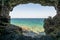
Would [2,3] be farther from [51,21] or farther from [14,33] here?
[51,21]

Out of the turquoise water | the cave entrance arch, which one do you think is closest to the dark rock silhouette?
the cave entrance arch

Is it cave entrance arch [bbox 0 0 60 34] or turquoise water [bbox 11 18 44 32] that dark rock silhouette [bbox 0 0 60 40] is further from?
turquoise water [bbox 11 18 44 32]

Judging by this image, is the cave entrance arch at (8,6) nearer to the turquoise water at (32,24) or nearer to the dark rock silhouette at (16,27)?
the dark rock silhouette at (16,27)

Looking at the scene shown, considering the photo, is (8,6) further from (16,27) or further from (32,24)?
(32,24)

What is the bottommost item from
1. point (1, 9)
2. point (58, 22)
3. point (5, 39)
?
point (5, 39)

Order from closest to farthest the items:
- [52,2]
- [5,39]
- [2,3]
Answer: [5,39] < [2,3] < [52,2]

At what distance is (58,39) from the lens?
7492 mm

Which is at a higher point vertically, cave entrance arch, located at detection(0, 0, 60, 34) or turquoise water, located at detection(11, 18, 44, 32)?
cave entrance arch, located at detection(0, 0, 60, 34)

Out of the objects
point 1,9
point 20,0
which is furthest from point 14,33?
point 20,0

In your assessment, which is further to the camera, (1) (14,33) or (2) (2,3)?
(2) (2,3)

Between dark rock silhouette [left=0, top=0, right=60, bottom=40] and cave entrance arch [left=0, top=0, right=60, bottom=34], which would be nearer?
dark rock silhouette [left=0, top=0, right=60, bottom=40]

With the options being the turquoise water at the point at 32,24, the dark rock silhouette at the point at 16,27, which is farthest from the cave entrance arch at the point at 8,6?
the turquoise water at the point at 32,24

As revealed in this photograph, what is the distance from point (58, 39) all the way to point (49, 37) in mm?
373

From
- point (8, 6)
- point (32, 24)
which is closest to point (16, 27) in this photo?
point (8, 6)
